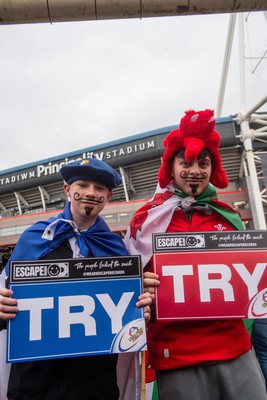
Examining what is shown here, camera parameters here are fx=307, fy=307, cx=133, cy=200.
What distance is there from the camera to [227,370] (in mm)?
1637

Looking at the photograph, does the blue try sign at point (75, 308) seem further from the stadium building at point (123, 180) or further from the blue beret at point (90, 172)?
the stadium building at point (123, 180)

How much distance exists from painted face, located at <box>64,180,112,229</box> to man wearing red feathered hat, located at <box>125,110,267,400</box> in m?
0.28

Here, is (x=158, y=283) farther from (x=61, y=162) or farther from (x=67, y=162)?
(x=67, y=162)

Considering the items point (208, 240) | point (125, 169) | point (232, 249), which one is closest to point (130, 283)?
point (208, 240)

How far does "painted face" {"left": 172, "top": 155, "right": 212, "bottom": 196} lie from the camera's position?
203 centimetres

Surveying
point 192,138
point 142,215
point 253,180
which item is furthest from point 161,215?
point 253,180

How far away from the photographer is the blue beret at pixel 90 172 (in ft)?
6.62

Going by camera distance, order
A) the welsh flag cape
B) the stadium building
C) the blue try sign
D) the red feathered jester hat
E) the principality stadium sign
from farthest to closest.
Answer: the principality stadium sign < the stadium building < the red feathered jester hat < the welsh flag cape < the blue try sign

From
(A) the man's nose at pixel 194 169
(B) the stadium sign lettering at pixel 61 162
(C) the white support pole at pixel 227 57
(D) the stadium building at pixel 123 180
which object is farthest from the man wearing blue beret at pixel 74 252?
(B) the stadium sign lettering at pixel 61 162

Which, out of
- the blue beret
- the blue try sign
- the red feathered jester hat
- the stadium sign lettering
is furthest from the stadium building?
the blue try sign

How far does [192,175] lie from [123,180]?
83.7 ft

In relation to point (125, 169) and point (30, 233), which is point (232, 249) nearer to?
point (30, 233)

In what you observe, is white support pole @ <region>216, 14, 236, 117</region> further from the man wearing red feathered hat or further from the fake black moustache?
the fake black moustache

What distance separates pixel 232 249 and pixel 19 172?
110ft
